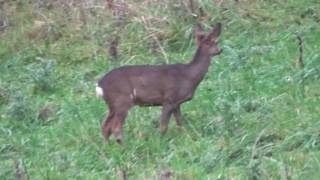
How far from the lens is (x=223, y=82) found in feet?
36.7

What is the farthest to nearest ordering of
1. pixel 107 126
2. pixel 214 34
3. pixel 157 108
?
pixel 157 108 → pixel 214 34 → pixel 107 126

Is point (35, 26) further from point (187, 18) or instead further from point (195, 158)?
point (195, 158)

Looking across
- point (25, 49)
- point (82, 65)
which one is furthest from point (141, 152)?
point (25, 49)

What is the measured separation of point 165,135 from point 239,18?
378 centimetres

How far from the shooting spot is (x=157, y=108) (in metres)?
11.0

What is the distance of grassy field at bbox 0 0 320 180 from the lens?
903 centimetres

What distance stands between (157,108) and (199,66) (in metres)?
0.79

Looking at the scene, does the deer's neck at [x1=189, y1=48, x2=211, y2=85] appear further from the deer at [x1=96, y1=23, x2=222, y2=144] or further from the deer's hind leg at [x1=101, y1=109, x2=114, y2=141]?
the deer's hind leg at [x1=101, y1=109, x2=114, y2=141]

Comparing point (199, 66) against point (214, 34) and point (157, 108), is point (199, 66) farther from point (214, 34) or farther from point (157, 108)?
point (157, 108)

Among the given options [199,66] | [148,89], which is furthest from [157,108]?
[148,89]

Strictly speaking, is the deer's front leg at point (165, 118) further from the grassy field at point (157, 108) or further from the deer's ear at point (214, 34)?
the deer's ear at point (214, 34)

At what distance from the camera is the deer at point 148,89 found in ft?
32.8

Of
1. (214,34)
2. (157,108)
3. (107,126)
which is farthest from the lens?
(157,108)

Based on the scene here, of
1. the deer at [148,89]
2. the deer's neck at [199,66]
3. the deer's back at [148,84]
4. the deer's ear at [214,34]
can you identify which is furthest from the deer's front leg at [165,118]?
the deer's ear at [214,34]
